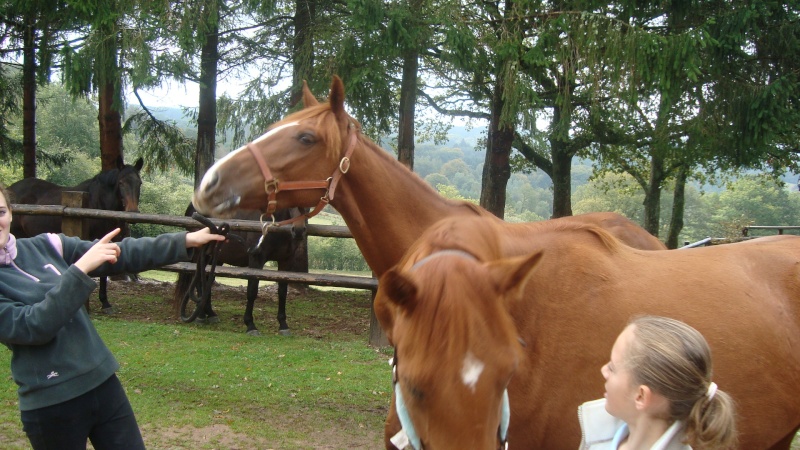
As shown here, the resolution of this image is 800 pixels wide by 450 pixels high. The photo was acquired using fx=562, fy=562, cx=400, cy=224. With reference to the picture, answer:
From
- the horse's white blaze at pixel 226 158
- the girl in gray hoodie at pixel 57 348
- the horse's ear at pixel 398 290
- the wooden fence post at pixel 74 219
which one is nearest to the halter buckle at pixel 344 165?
the horse's white blaze at pixel 226 158

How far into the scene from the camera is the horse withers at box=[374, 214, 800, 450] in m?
1.47

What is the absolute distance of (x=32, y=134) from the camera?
1355 centimetres

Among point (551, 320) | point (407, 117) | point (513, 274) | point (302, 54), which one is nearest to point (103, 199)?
point (302, 54)

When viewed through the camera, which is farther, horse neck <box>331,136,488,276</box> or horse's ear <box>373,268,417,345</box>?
horse neck <box>331,136,488,276</box>

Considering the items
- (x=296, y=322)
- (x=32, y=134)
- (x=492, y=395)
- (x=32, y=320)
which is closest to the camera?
(x=492, y=395)

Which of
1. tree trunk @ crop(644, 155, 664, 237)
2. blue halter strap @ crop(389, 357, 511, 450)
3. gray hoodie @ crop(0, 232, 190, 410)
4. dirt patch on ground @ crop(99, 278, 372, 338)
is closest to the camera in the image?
blue halter strap @ crop(389, 357, 511, 450)

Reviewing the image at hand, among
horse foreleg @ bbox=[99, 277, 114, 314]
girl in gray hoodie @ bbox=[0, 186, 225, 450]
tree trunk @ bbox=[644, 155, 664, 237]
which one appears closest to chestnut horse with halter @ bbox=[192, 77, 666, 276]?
girl in gray hoodie @ bbox=[0, 186, 225, 450]

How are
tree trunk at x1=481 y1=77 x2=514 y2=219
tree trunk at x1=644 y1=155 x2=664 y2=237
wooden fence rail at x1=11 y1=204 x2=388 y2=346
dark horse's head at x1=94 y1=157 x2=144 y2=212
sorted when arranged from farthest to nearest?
tree trunk at x1=644 y1=155 x2=664 y2=237 < tree trunk at x1=481 y1=77 x2=514 y2=219 < dark horse's head at x1=94 y1=157 x2=144 y2=212 < wooden fence rail at x1=11 y1=204 x2=388 y2=346

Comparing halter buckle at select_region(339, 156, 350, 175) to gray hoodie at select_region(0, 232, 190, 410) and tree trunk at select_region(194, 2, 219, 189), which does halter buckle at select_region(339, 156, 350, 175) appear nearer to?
gray hoodie at select_region(0, 232, 190, 410)

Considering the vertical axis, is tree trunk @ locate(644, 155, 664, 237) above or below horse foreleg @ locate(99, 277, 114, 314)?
above

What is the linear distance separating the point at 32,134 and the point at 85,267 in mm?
13963

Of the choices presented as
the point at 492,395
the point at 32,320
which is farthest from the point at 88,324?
the point at 492,395

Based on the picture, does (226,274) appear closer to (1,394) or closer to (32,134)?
(1,394)

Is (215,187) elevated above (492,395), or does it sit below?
above
